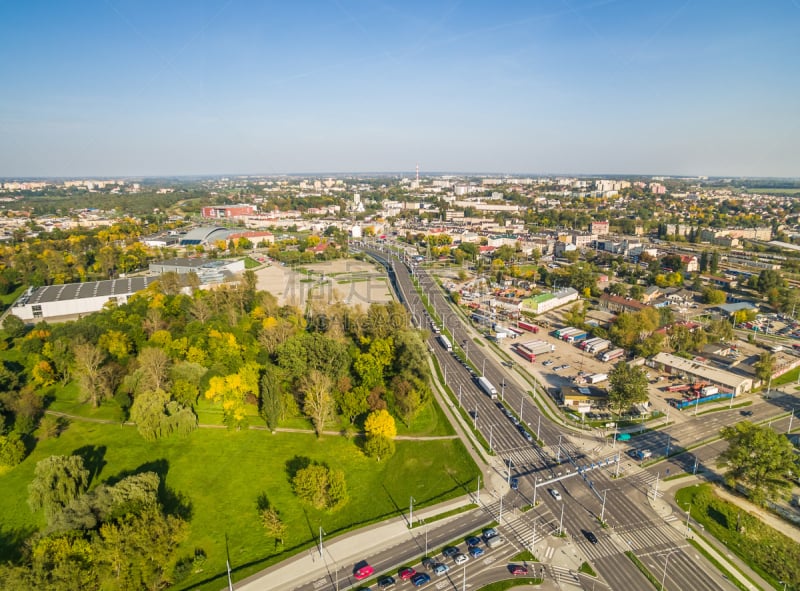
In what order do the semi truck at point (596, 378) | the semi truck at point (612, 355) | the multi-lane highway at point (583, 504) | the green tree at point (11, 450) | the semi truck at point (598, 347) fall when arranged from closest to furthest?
1. the multi-lane highway at point (583, 504)
2. the green tree at point (11, 450)
3. the semi truck at point (596, 378)
4. the semi truck at point (612, 355)
5. the semi truck at point (598, 347)

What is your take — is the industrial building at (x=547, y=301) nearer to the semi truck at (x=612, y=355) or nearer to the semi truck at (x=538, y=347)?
the semi truck at (x=538, y=347)

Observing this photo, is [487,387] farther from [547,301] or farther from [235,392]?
[547,301]

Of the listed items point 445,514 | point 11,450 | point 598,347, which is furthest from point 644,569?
point 11,450

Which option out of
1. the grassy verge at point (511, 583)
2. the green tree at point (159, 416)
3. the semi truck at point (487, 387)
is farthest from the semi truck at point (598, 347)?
the green tree at point (159, 416)

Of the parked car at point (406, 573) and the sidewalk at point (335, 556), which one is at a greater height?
the parked car at point (406, 573)

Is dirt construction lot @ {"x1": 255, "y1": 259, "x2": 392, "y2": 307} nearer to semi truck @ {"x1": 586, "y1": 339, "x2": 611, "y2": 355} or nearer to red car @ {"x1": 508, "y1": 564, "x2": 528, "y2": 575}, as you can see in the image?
semi truck @ {"x1": 586, "y1": 339, "x2": 611, "y2": 355}

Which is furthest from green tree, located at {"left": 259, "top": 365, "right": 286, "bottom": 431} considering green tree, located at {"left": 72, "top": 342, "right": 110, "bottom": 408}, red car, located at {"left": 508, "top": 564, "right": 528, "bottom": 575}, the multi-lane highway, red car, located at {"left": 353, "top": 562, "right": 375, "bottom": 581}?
red car, located at {"left": 508, "top": 564, "right": 528, "bottom": 575}

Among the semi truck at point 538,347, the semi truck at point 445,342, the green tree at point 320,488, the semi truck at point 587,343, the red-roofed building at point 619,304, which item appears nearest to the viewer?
the green tree at point 320,488
